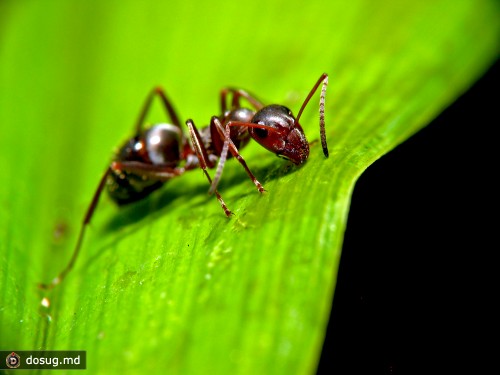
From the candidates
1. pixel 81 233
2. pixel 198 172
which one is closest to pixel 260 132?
pixel 198 172

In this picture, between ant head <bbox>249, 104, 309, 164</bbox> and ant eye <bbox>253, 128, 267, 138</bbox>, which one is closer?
ant head <bbox>249, 104, 309, 164</bbox>

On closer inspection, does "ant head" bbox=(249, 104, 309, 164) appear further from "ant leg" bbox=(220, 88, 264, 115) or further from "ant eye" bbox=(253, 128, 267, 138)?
"ant leg" bbox=(220, 88, 264, 115)

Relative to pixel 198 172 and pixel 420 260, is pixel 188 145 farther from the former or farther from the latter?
pixel 420 260

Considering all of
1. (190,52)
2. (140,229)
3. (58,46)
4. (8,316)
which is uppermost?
(58,46)

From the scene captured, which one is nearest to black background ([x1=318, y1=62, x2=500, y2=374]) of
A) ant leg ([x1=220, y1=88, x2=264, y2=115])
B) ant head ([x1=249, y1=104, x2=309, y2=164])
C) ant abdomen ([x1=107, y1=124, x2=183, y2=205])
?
ant head ([x1=249, y1=104, x2=309, y2=164])

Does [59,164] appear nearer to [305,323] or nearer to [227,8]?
[227,8]

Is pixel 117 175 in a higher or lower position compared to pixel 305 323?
higher

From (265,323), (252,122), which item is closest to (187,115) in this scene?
(252,122)

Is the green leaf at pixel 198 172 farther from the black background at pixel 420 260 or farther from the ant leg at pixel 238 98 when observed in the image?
the black background at pixel 420 260
